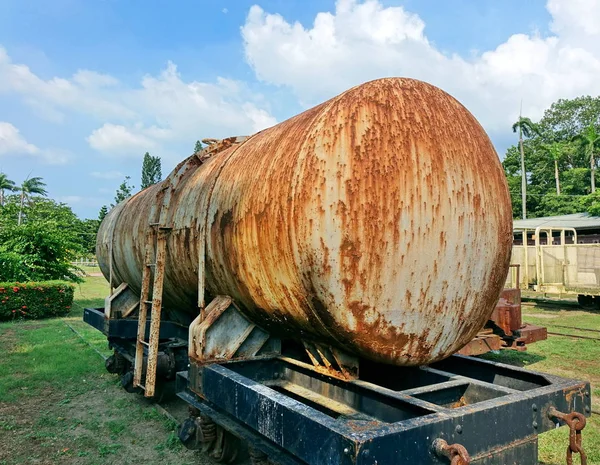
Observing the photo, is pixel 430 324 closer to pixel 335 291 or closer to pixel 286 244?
pixel 335 291

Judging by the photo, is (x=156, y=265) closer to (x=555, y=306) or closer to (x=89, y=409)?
(x=89, y=409)

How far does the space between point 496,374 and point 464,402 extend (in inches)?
13.1

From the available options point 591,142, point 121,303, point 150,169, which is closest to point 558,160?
point 591,142

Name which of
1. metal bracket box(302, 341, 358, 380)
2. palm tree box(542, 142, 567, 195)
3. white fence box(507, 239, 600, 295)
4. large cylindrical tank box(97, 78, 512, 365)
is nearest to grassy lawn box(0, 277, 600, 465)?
metal bracket box(302, 341, 358, 380)

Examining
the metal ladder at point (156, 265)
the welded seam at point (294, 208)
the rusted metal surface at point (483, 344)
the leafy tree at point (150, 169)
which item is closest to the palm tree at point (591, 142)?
the rusted metal surface at point (483, 344)

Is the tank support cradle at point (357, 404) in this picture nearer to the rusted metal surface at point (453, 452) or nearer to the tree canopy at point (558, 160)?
the rusted metal surface at point (453, 452)

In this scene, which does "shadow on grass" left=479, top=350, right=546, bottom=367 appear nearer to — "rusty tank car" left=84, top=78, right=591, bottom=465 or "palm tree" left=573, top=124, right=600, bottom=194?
"rusty tank car" left=84, top=78, right=591, bottom=465

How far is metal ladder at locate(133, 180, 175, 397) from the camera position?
4.23 metres

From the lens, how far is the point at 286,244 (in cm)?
282

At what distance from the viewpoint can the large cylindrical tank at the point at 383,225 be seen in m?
2.58

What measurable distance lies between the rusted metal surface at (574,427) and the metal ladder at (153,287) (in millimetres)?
3168

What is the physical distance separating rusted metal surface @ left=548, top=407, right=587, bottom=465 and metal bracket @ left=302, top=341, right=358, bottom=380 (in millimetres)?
1196

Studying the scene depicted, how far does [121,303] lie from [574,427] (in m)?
5.72

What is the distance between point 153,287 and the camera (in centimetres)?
433
